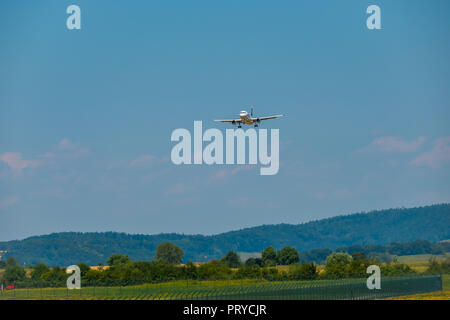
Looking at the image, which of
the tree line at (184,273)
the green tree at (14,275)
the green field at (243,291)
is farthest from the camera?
the green tree at (14,275)

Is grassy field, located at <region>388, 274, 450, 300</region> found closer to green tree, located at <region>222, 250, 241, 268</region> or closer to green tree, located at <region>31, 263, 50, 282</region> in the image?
green tree, located at <region>222, 250, 241, 268</region>

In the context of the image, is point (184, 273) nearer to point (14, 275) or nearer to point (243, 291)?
point (243, 291)

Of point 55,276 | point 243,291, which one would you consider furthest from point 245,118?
point 55,276

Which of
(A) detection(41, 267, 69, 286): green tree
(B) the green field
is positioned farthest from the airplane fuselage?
(A) detection(41, 267, 69, 286): green tree

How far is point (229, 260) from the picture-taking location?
583 ft

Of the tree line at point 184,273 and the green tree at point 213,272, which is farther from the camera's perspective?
the green tree at point 213,272

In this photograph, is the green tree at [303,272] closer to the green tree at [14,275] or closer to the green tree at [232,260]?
the green tree at [232,260]

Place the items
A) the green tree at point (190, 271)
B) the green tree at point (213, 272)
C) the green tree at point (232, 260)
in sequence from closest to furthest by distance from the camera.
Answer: the green tree at point (213, 272)
the green tree at point (190, 271)
the green tree at point (232, 260)

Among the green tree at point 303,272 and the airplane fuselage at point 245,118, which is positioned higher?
the airplane fuselage at point 245,118

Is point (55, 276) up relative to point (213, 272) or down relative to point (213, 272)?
down

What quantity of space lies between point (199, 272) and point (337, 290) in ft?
145

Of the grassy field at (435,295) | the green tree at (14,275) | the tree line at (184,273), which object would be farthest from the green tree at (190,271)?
the grassy field at (435,295)

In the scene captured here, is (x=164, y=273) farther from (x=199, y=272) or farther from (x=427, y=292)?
(x=427, y=292)

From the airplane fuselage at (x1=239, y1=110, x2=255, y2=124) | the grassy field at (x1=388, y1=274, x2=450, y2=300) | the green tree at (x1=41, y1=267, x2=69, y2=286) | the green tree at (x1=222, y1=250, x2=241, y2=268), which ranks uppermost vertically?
the airplane fuselage at (x1=239, y1=110, x2=255, y2=124)
